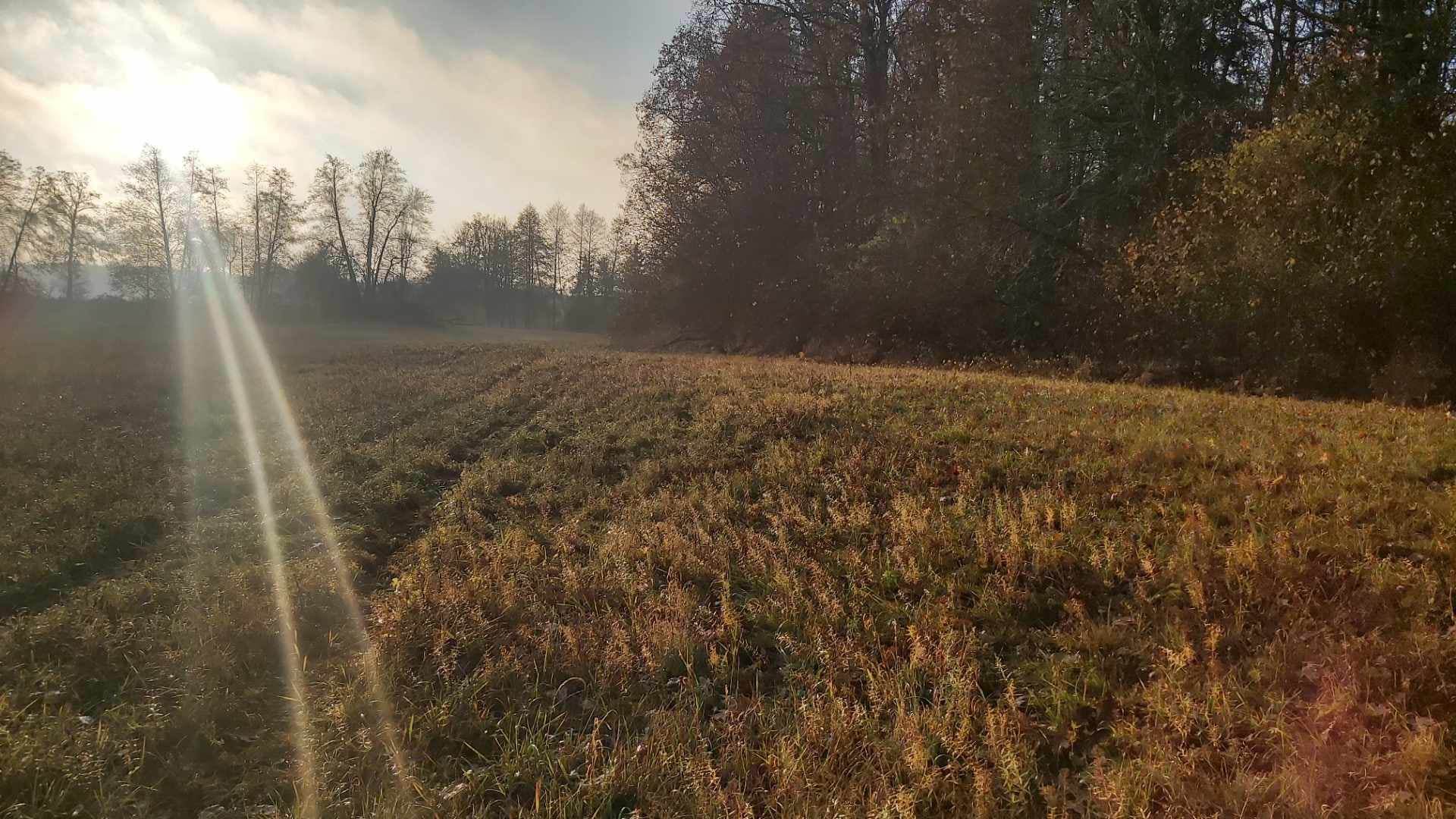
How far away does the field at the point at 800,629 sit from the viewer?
3316 mm

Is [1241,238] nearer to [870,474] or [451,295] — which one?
[870,474]

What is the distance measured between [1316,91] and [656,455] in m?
13.0

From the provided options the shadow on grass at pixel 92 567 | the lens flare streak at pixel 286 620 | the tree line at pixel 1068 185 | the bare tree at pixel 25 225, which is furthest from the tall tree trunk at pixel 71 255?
the shadow on grass at pixel 92 567

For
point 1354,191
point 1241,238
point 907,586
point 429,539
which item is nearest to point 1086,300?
point 1241,238

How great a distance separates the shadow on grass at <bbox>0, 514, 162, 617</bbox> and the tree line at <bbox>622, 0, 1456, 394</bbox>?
652 inches

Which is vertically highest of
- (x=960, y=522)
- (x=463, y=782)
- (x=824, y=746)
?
(x=960, y=522)

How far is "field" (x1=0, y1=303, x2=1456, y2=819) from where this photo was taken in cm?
332

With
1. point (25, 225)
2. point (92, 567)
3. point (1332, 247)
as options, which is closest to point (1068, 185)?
point (1332, 247)

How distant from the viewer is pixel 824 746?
11.9 ft

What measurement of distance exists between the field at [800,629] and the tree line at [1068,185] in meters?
3.99

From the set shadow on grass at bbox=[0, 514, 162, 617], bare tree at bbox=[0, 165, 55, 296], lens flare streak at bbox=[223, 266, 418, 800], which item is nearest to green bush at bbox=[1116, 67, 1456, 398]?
lens flare streak at bbox=[223, 266, 418, 800]

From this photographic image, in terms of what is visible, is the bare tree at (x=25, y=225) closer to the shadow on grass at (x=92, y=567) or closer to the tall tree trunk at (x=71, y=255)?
the tall tree trunk at (x=71, y=255)

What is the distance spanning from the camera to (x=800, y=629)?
472 cm

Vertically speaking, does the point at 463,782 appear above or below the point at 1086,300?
below
